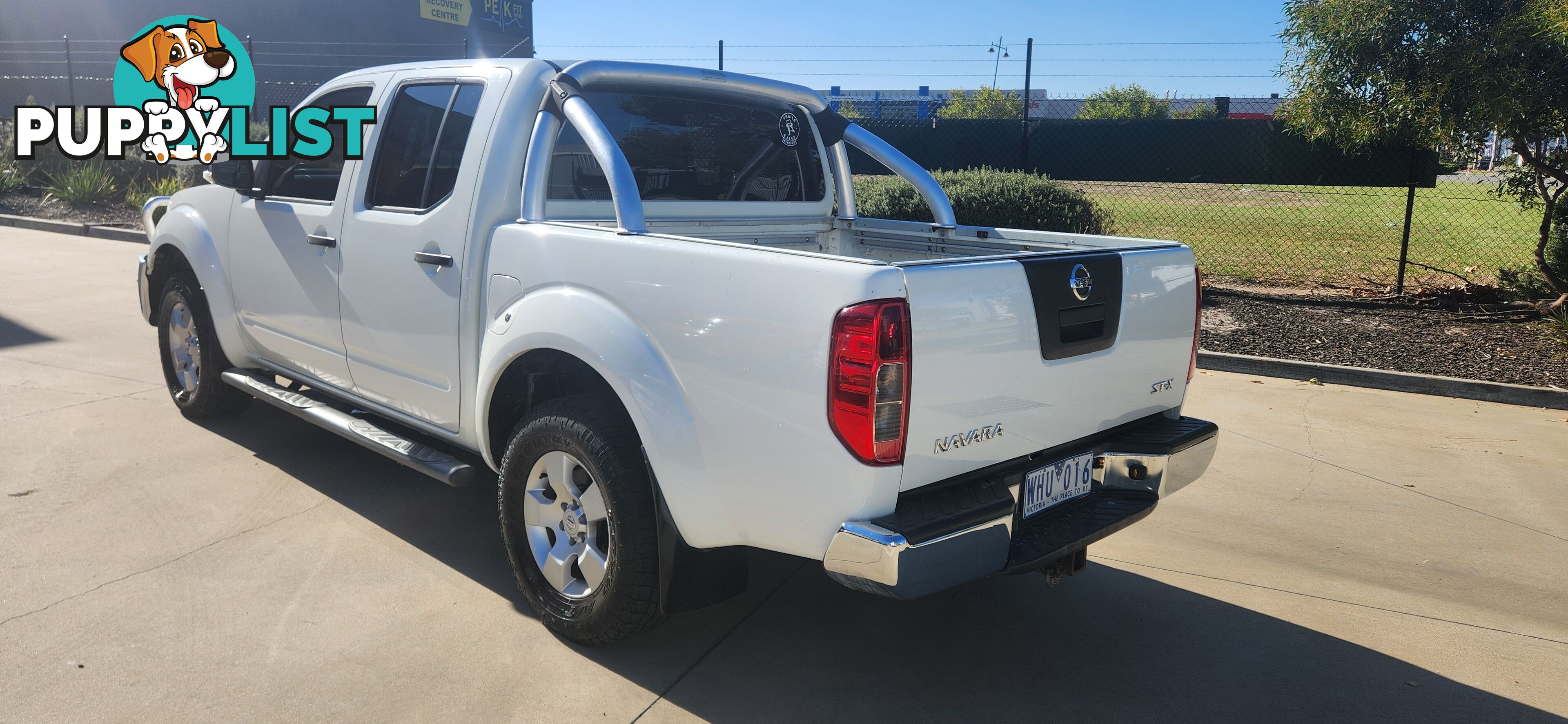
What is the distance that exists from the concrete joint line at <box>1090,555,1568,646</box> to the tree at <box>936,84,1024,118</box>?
61.1m

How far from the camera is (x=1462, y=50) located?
832 cm

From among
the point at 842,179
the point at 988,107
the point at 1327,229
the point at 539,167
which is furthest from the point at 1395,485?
the point at 988,107

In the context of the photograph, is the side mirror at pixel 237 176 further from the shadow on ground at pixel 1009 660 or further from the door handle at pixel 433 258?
the shadow on ground at pixel 1009 660

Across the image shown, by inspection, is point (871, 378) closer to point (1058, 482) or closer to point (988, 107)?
point (1058, 482)

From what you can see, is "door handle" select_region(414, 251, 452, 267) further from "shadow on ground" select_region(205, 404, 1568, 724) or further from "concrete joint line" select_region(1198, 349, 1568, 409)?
"concrete joint line" select_region(1198, 349, 1568, 409)

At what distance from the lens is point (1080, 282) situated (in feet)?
10.1

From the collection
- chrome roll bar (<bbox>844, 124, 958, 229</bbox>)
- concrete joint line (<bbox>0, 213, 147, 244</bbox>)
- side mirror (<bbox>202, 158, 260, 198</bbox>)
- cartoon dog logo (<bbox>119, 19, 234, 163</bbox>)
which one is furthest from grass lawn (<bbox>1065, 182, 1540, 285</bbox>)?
cartoon dog logo (<bbox>119, 19, 234, 163</bbox>)

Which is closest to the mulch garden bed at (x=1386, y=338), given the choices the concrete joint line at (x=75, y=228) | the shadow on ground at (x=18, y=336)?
the shadow on ground at (x=18, y=336)

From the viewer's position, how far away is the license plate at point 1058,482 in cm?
308

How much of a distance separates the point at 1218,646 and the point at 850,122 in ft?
8.72

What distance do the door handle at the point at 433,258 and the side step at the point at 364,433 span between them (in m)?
0.74

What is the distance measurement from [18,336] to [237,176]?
4.31m

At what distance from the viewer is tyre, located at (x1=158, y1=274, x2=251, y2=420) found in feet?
17.7

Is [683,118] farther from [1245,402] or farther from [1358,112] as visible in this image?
[1358,112]
